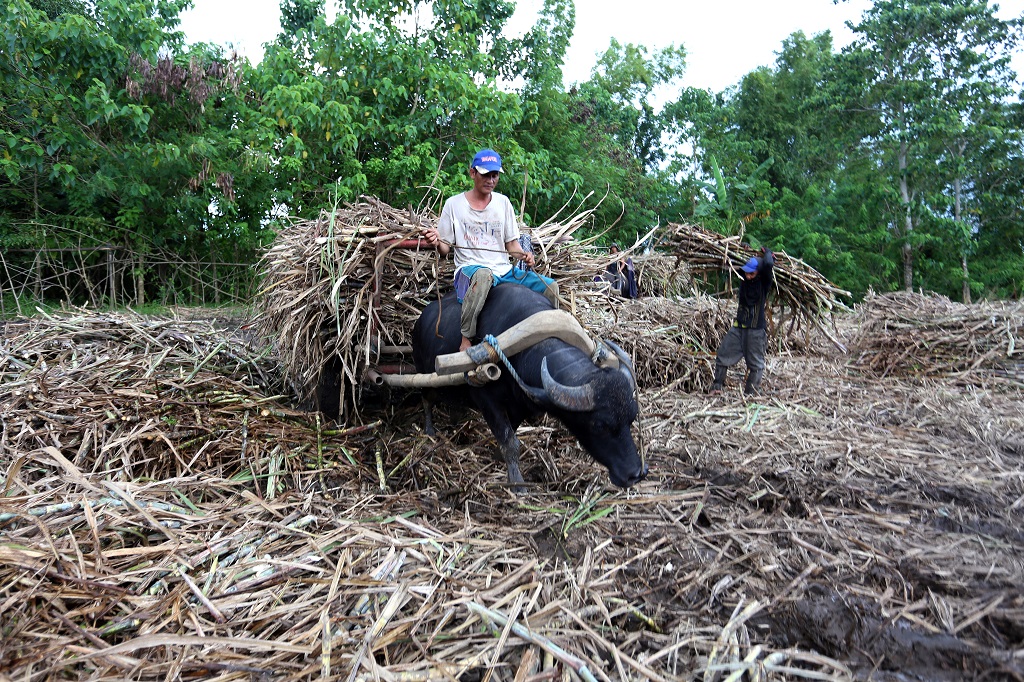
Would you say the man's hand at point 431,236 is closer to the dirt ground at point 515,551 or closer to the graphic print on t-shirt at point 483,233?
the graphic print on t-shirt at point 483,233

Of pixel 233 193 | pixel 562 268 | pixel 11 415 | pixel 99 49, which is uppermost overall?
pixel 99 49

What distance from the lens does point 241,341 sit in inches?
228

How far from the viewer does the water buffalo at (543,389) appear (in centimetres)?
332

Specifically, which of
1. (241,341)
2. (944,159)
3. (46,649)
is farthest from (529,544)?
(944,159)

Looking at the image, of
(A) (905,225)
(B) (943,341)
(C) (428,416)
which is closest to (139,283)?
(C) (428,416)

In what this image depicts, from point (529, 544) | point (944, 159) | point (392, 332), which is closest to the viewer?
point (529, 544)

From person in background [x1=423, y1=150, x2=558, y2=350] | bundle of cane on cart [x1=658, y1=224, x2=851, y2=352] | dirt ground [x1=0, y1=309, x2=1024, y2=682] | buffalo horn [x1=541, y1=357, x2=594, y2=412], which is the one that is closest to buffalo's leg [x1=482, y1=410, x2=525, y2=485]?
dirt ground [x1=0, y1=309, x2=1024, y2=682]

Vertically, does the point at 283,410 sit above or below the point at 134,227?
below

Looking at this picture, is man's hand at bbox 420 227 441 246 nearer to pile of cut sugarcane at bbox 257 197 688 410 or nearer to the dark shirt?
pile of cut sugarcane at bbox 257 197 688 410

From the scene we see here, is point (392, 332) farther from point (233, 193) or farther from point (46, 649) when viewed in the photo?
point (233, 193)

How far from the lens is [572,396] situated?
10.7 feet

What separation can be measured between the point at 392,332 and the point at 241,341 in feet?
6.12

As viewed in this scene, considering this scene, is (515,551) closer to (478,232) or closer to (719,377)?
(478,232)

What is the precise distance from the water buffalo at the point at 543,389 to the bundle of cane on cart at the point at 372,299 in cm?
16
